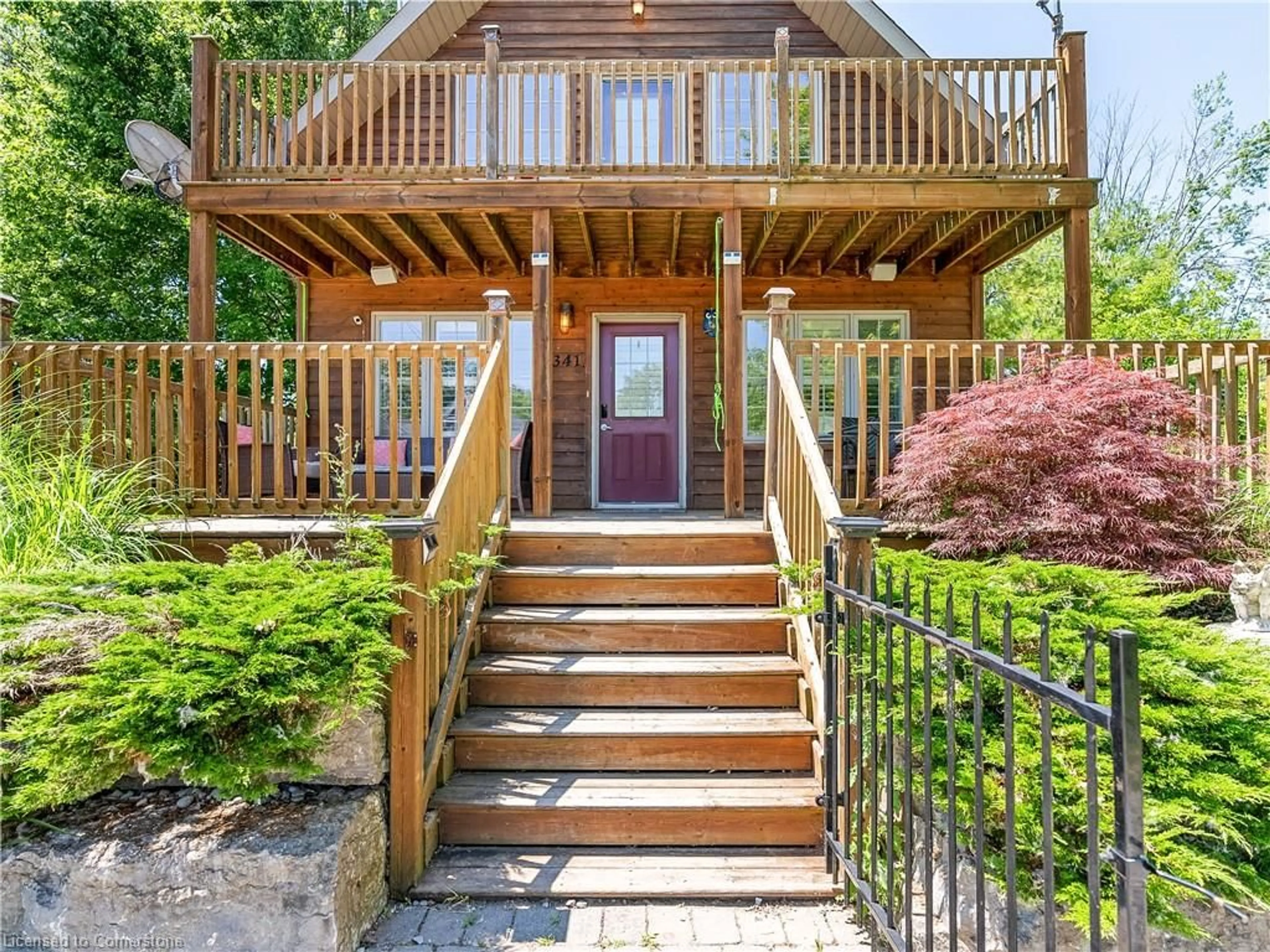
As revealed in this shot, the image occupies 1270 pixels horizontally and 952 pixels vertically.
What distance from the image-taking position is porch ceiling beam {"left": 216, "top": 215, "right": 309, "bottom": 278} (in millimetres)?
6629

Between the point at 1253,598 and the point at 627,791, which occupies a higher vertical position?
the point at 1253,598

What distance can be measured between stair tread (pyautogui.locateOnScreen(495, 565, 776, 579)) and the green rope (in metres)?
2.01

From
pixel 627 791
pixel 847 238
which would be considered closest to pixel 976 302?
pixel 847 238

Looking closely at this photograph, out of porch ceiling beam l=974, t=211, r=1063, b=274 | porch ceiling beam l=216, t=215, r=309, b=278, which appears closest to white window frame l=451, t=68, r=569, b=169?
porch ceiling beam l=216, t=215, r=309, b=278

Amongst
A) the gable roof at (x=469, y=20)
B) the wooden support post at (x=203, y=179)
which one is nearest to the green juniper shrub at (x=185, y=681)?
the wooden support post at (x=203, y=179)

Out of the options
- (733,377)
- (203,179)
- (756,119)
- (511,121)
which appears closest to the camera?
(733,377)

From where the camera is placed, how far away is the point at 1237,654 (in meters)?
2.94

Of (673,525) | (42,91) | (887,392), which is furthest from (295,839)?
(42,91)

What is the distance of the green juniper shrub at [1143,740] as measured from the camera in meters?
2.10

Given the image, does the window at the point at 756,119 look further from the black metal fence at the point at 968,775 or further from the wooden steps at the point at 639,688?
the black metal fence at the point at 968,775

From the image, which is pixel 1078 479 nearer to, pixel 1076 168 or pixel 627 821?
pixel 627 821

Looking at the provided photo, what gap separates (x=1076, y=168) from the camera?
6.14m

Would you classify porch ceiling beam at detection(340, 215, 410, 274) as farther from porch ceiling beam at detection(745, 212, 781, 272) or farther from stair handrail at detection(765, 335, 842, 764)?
stair handrail at detection(765, 335, 842, 764)

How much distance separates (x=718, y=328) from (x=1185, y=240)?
14197 mm
